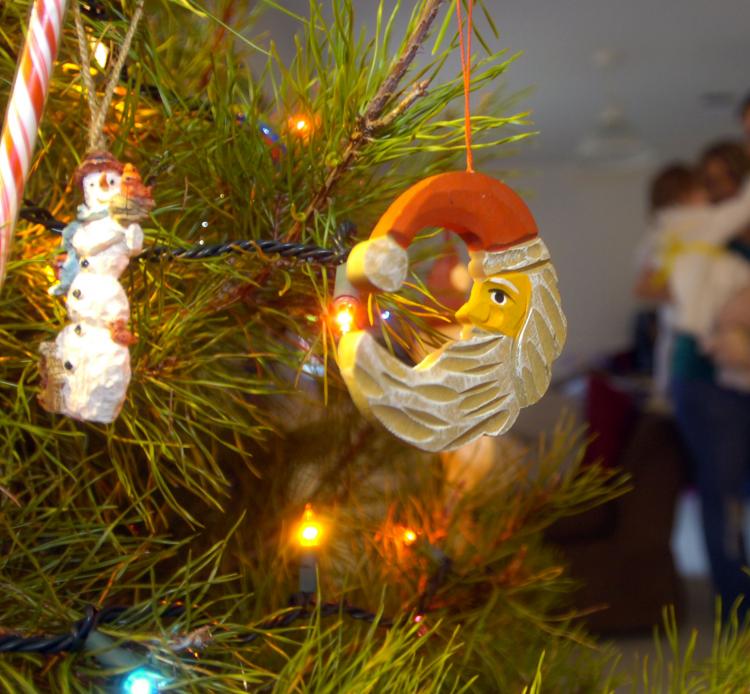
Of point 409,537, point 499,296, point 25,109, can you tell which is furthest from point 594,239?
point 25,109

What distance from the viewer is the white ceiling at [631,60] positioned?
3.04 m

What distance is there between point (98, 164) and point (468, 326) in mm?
133

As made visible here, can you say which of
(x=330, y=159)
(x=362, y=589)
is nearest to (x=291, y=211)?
(x=330, y=159)

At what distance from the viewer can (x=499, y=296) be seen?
1.05 feet

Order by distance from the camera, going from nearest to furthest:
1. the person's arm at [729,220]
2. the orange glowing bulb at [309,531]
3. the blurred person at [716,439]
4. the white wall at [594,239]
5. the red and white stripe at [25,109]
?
the red and white stripe at [25,109] < the orange glowing bulb at [309,531] < the blurred person at [716,439] < the person's arm at [729,220] < the white wall at [594,239]

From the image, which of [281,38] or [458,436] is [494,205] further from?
[281,38]

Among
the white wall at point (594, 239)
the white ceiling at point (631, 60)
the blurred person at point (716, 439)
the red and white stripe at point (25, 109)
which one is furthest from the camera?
the white wall at point (594, 239)

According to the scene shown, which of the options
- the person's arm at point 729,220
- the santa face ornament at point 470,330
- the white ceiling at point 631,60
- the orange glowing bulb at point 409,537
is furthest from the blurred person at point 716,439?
the santa face ornament at point 470,330

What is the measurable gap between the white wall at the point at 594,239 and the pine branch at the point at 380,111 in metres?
5.15

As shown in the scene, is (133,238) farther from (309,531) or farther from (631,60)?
(631,60)

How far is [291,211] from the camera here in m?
0.33

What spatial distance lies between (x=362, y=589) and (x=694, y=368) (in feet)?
4.43

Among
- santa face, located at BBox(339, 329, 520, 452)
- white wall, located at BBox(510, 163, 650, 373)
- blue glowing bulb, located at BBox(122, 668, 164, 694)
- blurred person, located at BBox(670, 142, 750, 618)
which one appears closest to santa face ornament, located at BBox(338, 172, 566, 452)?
santa face, located at BBox(339, 329, 520, 452)

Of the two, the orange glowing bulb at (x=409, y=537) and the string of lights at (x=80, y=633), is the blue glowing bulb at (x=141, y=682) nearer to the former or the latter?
the string of lights at (x=80, y=633)
